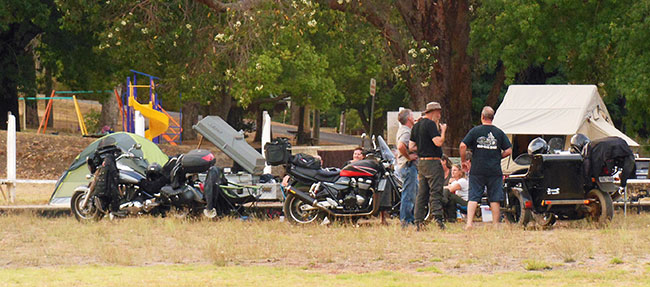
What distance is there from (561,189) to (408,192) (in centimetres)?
209

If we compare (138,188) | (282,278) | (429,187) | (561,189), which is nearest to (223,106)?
(138,188)

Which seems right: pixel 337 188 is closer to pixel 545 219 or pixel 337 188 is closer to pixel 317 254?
pixel 545 219

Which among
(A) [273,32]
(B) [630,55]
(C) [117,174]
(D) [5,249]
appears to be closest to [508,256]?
(D) [5,249]

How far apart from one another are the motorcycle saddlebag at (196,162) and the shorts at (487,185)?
4.20 metres

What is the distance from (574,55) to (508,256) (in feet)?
59.3

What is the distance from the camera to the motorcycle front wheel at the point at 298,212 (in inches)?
619

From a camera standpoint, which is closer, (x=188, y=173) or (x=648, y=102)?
(x=188, y=173)

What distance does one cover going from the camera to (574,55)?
28.5 meters

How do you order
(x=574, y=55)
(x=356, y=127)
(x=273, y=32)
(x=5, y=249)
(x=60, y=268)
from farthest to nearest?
(x=356, y=127), (x=574, y=55), (x=273, y=32), (x=5, y=249), (x=60, y=268)

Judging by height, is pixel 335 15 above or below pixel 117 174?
above

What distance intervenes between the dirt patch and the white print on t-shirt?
716 inches

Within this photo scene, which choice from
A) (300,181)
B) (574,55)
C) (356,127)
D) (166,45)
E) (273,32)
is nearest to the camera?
(300,181)

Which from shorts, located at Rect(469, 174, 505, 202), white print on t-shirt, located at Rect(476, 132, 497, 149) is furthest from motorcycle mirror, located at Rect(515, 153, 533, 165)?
white print on t-shirt, located at Rect(476, 132, 497, 149)

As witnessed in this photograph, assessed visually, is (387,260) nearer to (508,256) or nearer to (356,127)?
(508,256)
